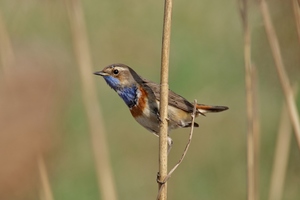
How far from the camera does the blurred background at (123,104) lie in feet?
13.0

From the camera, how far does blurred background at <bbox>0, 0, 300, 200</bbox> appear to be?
3.97m

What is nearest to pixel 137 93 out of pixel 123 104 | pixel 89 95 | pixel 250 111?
pixel 89 95

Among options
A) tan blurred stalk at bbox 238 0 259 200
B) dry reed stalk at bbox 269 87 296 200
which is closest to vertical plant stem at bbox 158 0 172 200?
tan blurred stalk at bbox 238 0 259 200

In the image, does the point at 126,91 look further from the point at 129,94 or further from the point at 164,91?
the point at 164,91

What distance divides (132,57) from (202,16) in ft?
3.65

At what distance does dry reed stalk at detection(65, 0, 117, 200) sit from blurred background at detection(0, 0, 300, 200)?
7cm

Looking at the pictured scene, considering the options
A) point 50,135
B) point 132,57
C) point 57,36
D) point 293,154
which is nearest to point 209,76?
point 132,57

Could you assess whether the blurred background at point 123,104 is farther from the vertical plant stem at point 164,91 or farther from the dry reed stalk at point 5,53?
the vertical plant stem at point 164,91

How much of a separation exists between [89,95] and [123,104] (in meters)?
3.88

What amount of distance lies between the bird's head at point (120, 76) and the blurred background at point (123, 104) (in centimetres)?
13

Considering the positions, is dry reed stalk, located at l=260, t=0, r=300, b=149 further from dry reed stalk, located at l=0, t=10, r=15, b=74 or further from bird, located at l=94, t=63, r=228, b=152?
dry reed stalk, located at l=0, t=10, r=15, b=74

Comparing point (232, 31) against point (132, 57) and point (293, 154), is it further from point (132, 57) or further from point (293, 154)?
point (293, 154)

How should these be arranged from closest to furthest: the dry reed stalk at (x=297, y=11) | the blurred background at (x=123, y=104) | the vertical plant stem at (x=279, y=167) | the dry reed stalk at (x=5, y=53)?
the dry reed stalk at (x=297, y=11), the dry reed stalk at (x=5, y=53), the vertical plant stem at (x=279, y=167), the blurred background at (x=123, y=104)

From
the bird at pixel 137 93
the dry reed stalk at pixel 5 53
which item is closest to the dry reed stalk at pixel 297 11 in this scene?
the bird at pixel 137 93
